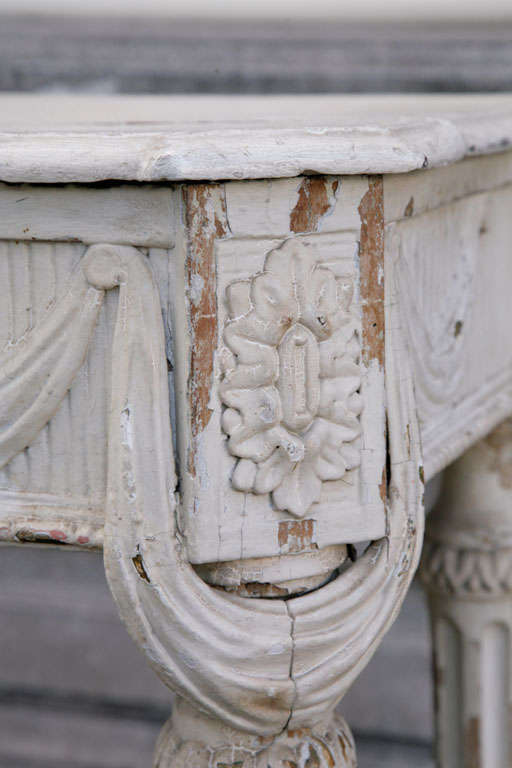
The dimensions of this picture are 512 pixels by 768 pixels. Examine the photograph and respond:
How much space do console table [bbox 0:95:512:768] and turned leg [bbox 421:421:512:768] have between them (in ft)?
0.92

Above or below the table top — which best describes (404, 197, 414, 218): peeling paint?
below

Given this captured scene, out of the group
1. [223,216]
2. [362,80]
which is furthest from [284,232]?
[362,80]

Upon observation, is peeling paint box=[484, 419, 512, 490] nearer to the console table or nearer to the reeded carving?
the reeded carving

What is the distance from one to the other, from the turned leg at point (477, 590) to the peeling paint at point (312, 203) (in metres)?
0.40

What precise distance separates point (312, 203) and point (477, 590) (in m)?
0.45

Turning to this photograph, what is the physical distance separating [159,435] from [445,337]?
0.83ft

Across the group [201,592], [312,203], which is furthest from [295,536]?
[312,203]

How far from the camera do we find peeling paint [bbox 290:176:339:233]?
0.51 metres

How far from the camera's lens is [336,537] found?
55 centimetres

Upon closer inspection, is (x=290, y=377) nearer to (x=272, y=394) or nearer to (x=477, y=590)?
(x=272, y=394)

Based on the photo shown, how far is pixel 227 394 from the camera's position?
0.51m

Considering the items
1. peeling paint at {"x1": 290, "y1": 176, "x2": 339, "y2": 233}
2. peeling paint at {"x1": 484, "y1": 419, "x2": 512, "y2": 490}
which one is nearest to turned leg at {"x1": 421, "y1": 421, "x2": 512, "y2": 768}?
peeling paint at {"x1": 484, "y1": 419, "x2": 512, "y2": 490}

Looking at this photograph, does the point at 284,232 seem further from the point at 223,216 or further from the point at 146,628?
the point at 146,628

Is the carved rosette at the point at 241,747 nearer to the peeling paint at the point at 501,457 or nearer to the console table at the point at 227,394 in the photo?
the console table at the point at 227,394
